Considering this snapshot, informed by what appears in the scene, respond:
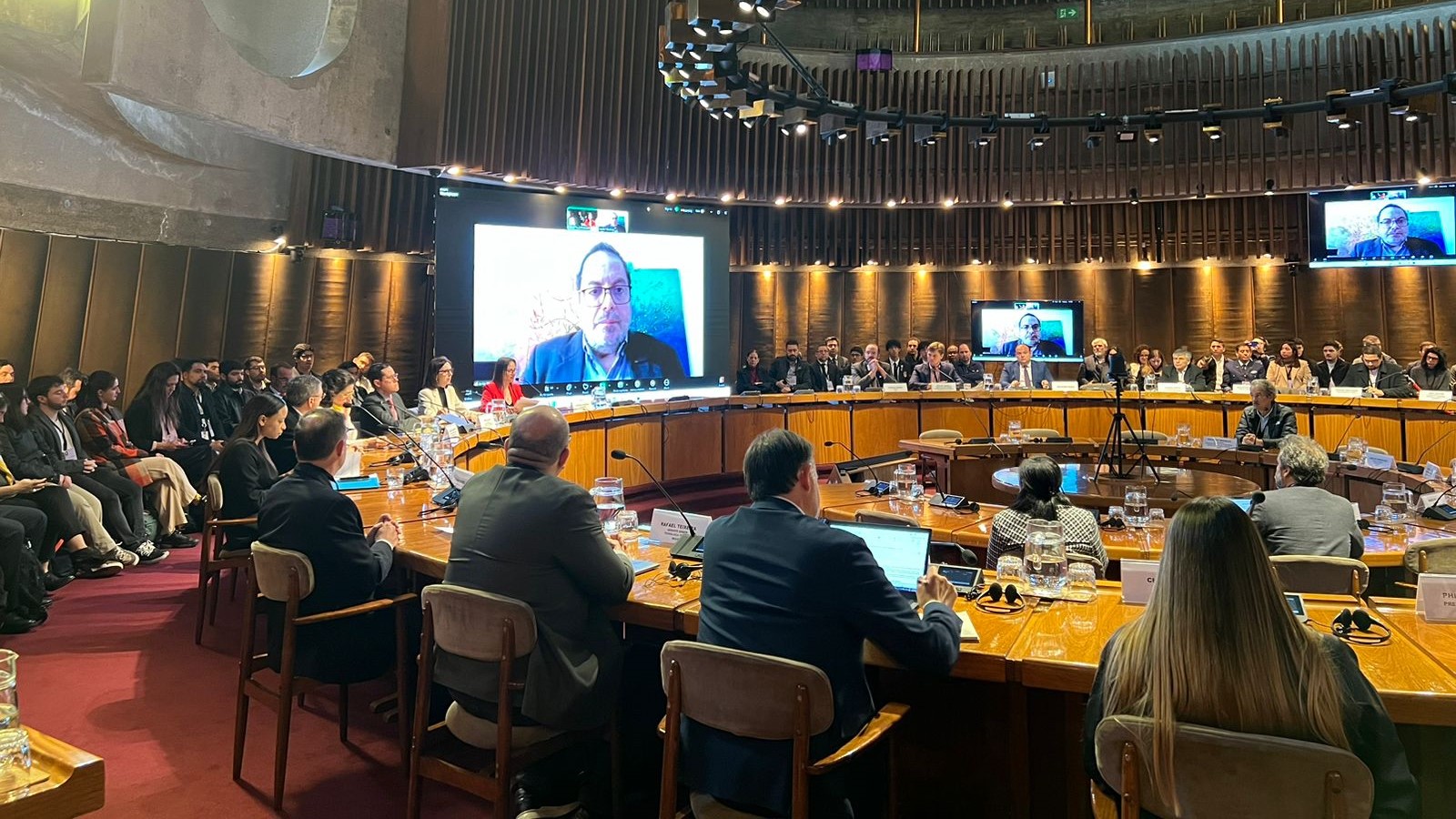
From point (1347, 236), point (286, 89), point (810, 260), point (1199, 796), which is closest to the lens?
point (1199, 796)

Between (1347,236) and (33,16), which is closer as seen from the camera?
(33,16)

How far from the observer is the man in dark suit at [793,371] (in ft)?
35.0

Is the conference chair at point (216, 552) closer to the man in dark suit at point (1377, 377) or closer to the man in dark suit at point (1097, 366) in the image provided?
the man in dark suit at point (1097, 366)

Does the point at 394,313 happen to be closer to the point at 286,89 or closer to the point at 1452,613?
the point at 286,89

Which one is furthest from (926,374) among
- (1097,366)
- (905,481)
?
(905,481)

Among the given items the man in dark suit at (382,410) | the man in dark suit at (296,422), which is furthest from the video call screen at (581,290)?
the man in dark suit at (296,422)

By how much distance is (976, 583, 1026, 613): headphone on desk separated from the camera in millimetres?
2477

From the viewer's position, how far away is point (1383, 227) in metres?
10.0

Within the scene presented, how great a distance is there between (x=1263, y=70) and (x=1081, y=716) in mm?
11397

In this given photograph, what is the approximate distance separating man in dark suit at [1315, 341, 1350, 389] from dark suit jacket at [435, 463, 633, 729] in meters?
9.70

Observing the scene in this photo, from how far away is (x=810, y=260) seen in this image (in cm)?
1197

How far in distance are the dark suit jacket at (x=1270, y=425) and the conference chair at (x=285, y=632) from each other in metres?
6.64

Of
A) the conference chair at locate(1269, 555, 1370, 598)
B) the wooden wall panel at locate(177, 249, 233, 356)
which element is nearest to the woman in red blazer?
the wooden wall panel at locate(177, 249, 233, 356)

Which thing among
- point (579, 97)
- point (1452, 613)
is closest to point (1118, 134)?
point (579, 97)
